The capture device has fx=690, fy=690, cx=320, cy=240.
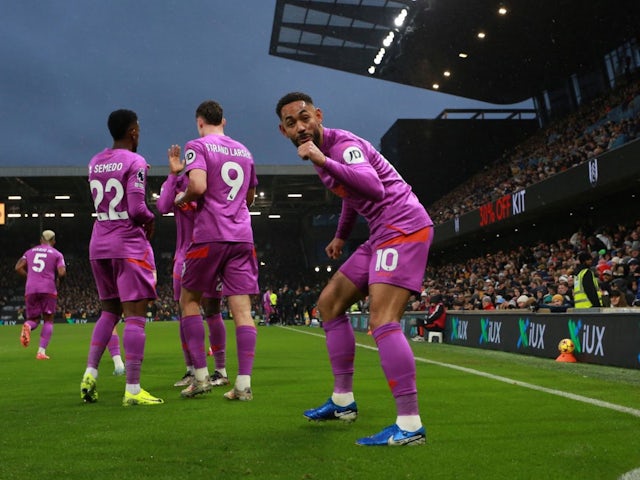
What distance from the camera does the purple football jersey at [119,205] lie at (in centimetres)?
512

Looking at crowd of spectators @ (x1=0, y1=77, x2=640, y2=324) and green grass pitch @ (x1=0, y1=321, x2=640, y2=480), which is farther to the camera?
crowd of spectators @ (x1=0, y1=77, x2=640, y2=324)

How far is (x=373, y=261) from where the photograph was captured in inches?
142

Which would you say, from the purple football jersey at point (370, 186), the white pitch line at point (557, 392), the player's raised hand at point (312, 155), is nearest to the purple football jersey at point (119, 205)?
the purple football jersey at point (370, 186)

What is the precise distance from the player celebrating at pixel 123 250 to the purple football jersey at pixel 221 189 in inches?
17.1

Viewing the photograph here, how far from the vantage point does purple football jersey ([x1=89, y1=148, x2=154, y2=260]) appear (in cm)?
512

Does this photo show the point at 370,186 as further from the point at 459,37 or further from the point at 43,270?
the point at 459,37

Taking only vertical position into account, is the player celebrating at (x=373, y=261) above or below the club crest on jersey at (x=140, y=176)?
below

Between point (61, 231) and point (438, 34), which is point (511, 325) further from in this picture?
point (61, 231)

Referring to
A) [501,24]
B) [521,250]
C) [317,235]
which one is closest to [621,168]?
[521,250]

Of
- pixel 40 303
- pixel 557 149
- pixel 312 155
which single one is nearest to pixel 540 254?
pixel 557 149

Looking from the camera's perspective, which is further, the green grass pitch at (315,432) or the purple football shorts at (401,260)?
the purple football shorts at (401,260)

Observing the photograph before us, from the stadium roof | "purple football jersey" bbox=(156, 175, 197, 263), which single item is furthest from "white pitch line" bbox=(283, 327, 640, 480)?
the stadium roof

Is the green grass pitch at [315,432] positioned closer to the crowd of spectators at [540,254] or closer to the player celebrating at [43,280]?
the player celebrating at [43,280]

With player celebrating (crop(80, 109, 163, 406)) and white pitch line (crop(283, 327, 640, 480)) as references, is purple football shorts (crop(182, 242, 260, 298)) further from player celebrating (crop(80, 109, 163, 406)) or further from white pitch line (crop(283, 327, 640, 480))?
white pitch line (crop(283, 327, 640, 480))
